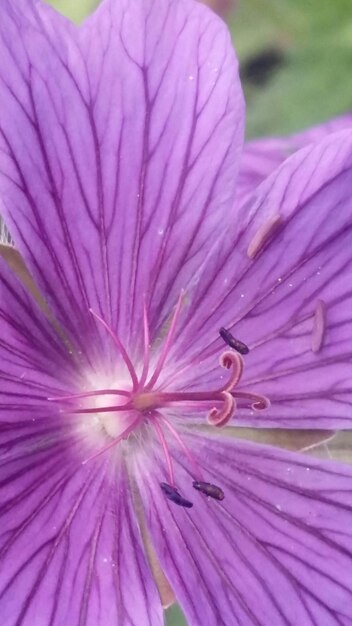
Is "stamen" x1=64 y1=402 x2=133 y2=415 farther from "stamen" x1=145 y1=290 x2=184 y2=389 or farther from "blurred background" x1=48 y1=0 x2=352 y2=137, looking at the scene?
"blurred background" x1=48 y1=0 x2=352 y2=137

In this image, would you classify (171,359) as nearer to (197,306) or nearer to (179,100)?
(197,306)

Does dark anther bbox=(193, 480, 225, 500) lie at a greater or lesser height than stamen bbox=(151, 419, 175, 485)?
lesser

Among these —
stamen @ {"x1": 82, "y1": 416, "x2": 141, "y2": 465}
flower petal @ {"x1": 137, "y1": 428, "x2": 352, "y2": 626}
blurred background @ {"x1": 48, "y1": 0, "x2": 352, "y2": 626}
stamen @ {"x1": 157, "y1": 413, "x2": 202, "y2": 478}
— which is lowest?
flower petal @ {"x1": 137, "y1": 428, "x2": 352, "y2": 626}

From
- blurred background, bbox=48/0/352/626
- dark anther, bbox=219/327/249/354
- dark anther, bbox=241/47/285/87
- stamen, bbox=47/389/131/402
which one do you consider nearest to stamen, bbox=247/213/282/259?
dark anther, bbox=219/327/249/354

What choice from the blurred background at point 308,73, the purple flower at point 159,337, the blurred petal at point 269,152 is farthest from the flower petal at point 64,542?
the blurred background at point 308,73

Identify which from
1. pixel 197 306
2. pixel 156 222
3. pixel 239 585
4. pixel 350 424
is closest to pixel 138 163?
pixel 156 222

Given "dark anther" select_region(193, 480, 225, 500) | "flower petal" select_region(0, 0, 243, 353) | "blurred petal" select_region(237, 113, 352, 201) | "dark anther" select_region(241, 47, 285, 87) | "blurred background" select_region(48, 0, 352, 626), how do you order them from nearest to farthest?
"flower petal" select_region(0, 0, 243, 353), "dark anther" select_region(193, 480, 225, 500), "blurred petal" select_region(237, 113, 352, 201), "blurred background" select_region(48, 0, 352, 626), "dark anther" select_region(241, 47, 285, 87)
